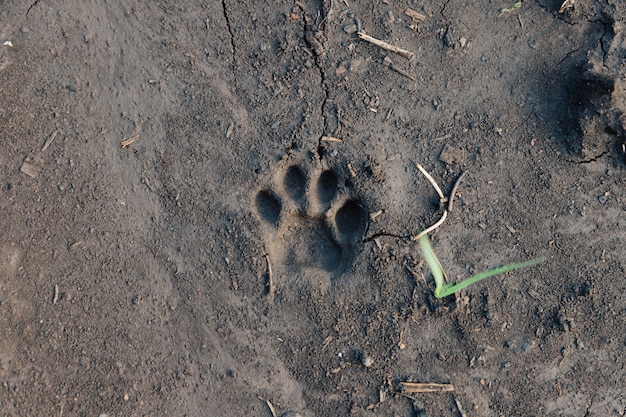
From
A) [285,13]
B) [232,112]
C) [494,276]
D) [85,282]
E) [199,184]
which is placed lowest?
[85,282]

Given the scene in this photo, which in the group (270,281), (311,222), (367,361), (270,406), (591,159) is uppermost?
(591,159)

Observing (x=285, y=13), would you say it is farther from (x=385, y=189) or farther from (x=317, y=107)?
(x=385, y=189)

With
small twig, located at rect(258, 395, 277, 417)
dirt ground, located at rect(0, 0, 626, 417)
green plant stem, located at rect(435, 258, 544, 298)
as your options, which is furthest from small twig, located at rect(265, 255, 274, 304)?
green plant stem, located at rect(435, 258, 544, 298)

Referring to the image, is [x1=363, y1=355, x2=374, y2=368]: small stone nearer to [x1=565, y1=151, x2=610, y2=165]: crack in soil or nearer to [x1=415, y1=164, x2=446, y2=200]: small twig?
[x1=415, y1=164, x2=446, y2=200]: small twig

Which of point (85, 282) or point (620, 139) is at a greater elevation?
point (620, 139)

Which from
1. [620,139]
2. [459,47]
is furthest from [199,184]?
[620,139]

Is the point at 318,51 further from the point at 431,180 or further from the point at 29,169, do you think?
the point at 29,169

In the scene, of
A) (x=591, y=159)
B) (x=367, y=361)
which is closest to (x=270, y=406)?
(x=367, y=361)
